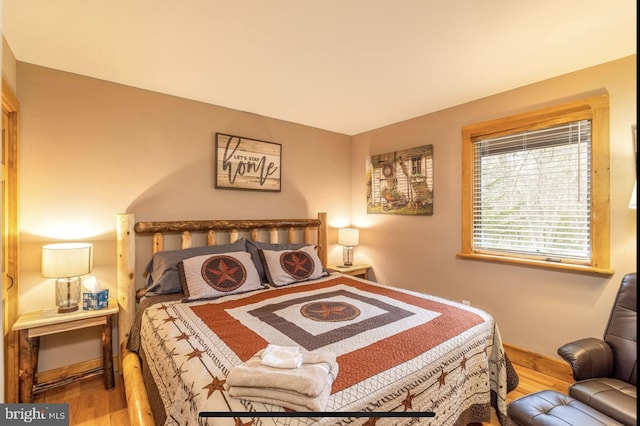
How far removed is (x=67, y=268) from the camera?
1966mm

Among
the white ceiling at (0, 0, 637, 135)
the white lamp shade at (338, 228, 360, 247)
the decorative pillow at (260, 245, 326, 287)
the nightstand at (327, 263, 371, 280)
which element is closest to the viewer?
the white ceiling at (0, 0, 637, 135)

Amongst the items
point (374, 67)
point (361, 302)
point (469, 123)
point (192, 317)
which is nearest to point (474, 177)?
point (469, 123)

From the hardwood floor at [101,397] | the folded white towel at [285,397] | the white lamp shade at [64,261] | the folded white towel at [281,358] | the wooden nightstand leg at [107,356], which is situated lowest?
the hardwood floor at [101,397]

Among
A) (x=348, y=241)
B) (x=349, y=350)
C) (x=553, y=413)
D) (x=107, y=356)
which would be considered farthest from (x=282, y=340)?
(x=348, y=241)

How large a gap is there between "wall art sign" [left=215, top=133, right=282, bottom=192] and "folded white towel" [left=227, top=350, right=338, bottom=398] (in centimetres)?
212

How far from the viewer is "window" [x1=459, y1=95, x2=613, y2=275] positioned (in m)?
2.16

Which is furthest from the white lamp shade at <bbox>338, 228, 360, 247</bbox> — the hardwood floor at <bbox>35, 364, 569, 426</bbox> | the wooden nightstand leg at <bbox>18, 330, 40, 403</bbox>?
the wooden nightstand leg at <bbox>18, 330, 40, 403</bbox>

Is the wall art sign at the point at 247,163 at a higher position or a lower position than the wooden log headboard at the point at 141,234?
higher

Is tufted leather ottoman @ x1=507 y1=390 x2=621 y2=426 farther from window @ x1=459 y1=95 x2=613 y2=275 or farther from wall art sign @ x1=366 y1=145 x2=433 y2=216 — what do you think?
wall art sign @ x1=366 y1=145 x2=433 y2=216

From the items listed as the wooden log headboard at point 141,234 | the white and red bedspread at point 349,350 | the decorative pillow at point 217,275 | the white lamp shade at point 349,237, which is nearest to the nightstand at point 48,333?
the wooden log headboard at point 141,234

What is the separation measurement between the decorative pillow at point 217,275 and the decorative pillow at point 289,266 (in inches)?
5.8

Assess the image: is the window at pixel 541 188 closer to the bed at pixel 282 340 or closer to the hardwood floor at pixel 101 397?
the hardwood floor at pixel 101 397

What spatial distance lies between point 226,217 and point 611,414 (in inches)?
115

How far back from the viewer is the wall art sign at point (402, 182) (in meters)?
3.19
